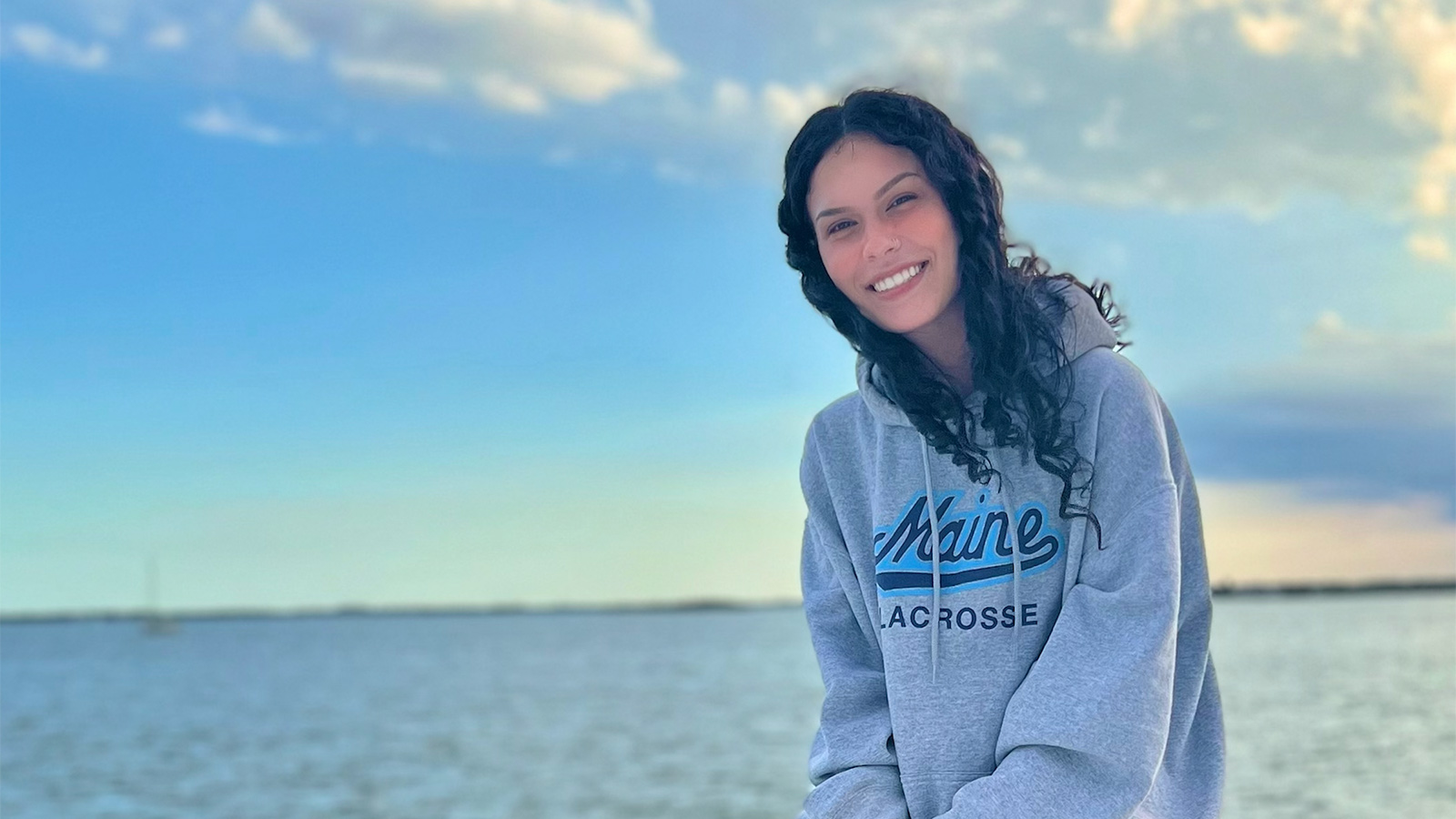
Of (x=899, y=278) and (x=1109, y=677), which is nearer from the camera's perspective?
(x=1109, y=677)

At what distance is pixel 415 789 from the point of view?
22234 mm

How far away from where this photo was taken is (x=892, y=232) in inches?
93.0

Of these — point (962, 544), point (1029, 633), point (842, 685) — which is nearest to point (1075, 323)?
point (962, 544)

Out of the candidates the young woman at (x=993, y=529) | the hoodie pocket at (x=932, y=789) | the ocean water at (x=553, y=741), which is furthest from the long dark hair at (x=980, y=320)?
the ocean water at (x=553, y=741)

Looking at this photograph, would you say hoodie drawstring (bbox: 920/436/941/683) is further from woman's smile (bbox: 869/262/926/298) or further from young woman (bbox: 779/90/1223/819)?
woman's smile (bbox: 869/262/926/298)

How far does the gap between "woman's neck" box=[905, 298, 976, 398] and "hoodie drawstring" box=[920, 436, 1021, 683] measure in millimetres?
129

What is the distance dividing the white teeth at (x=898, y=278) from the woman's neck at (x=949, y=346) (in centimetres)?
11

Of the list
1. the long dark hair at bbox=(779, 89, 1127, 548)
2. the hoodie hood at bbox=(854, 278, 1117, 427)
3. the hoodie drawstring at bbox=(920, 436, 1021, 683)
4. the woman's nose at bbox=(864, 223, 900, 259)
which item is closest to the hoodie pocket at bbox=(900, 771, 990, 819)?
the hoodie drawstring at bbox=(920, 436, 1021, 683)

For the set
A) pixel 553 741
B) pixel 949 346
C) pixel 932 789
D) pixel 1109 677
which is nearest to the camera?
pixel 1109 677

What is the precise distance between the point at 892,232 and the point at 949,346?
0.84 ft

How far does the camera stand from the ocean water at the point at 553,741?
2019 centimetres

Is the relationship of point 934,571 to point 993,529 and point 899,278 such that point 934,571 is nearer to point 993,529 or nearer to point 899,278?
point 993,529

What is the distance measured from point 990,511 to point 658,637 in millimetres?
119045

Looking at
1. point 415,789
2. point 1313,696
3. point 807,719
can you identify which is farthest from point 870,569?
point 1313,696
